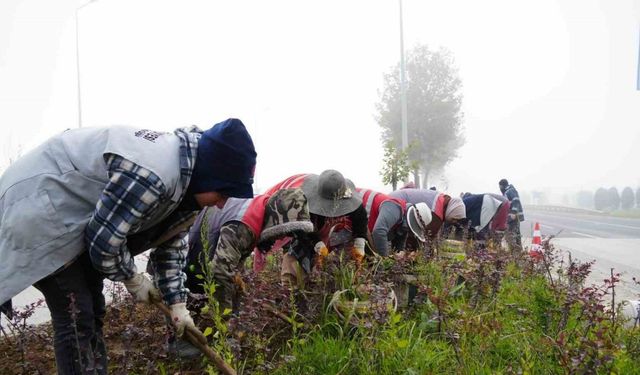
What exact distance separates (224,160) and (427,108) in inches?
914

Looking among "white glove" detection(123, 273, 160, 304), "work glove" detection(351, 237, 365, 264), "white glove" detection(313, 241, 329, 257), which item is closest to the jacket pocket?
"white glove" detection(123, 273, 160, 304)

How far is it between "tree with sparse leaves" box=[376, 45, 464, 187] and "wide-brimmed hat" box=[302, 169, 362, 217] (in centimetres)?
1993

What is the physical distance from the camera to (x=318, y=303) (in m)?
2.66

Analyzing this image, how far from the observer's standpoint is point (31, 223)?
169 centimetres

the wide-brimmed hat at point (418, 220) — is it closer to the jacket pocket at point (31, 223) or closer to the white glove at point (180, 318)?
the white glove at point (180, 318)

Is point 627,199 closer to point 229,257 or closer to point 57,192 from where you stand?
point 229,257

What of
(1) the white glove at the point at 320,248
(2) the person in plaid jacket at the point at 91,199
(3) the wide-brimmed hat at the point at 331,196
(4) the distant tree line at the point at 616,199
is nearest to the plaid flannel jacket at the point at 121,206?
(2) the person in plaid jacket at the point at 91,199

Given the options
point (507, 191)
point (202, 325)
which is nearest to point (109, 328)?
point (202, 325)

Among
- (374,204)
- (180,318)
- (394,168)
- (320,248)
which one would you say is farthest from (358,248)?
(394,168)

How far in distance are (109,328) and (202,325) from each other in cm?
60

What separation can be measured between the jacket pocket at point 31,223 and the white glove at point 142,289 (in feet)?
1.38

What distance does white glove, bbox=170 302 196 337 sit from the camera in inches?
77.5

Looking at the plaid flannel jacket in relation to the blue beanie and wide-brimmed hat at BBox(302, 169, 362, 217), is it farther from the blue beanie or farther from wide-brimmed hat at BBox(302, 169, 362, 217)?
wide-brimmed hat at BBox(302, 169, 362, 217)

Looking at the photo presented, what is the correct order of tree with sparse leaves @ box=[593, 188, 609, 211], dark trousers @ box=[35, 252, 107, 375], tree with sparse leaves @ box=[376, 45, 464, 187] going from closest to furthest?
dark trousers @ box=[35, 252, 107, 375] < tree with sparse leaves @ box=[376, 45, 464, 187] < tree with sparse leaves @ box=[593, 188, 609, 211]
